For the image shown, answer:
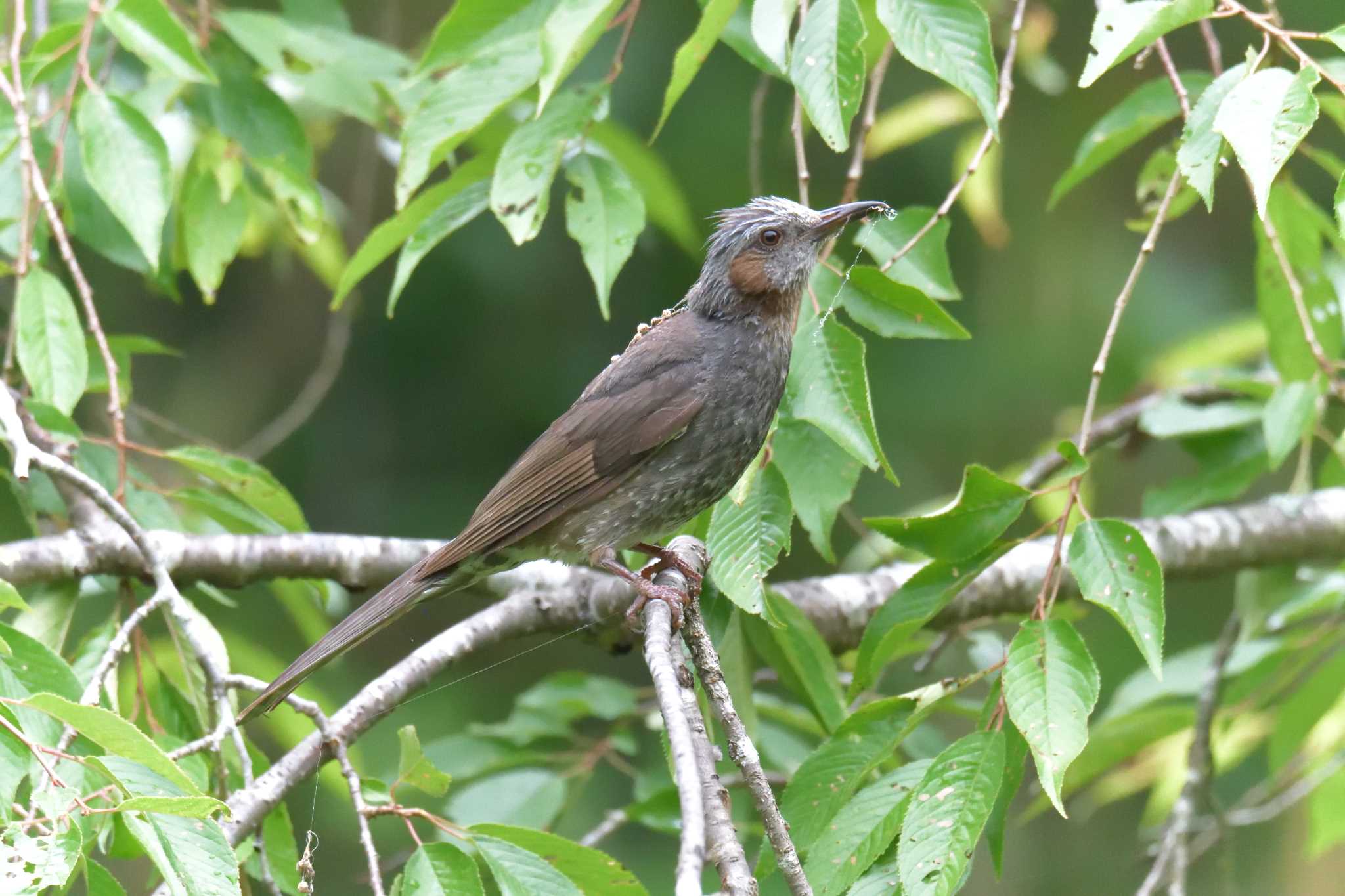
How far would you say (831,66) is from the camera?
258 cm

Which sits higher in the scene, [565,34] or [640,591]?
[565,34]

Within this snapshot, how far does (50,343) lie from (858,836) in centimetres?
212

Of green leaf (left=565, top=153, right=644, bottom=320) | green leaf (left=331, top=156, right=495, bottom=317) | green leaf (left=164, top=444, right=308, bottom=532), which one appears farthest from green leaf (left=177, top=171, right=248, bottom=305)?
green leaf (left=565, top=153, right=644, bottom=320)

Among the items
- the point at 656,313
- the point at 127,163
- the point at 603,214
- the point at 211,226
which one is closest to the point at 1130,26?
the point at 603,214

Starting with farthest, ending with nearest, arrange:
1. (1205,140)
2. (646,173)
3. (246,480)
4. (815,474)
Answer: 1. (646,173)
2. (246,480)
3. (815,474)
4. (1205,140)

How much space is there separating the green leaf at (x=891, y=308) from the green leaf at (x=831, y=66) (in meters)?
0.38

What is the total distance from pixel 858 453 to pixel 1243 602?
7.79 feet

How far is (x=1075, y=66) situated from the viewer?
24.6 feet

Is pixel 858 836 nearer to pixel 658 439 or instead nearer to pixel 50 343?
pixel 658 439

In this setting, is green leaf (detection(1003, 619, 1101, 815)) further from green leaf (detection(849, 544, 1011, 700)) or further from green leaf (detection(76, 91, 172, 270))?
green leaf (detection(76, 91, 172, 270))

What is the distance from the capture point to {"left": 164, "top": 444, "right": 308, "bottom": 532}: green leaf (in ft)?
11.0

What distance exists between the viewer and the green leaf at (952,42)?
2.57m

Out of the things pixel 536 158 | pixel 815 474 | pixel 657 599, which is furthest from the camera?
pixel 536 158

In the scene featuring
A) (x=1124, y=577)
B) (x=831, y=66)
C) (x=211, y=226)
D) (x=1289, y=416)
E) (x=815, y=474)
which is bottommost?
(x=1124, y=577)
